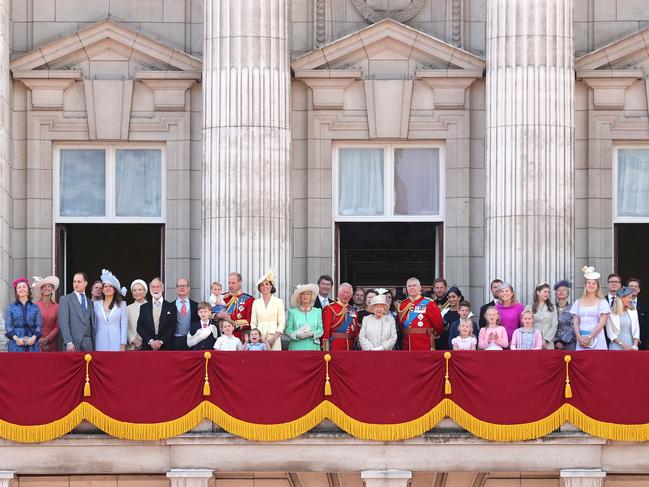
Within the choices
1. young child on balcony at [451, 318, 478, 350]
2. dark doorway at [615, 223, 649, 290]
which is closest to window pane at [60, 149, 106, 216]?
young child on balcony at [451, 318, 478, 350]

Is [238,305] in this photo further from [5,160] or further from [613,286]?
[5,160]

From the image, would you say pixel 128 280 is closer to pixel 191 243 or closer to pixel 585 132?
pixel 191 243

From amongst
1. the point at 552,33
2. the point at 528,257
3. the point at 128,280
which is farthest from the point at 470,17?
the point at 128,280

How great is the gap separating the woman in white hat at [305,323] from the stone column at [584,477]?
475cm

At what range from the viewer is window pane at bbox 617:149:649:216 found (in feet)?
133

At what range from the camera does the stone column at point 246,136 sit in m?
38.5

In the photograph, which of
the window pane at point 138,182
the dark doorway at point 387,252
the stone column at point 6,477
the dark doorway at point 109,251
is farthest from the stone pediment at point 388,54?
the stone column at point 6,477

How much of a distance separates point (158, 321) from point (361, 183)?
702cm

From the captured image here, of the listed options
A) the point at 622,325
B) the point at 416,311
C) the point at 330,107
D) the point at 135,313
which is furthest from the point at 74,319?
the point at 622,325

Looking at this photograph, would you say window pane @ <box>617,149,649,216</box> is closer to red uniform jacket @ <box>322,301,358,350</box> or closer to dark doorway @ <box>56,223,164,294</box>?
red uniform jacket @ <box>322,301,358,350</box>

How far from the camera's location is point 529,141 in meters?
38.7

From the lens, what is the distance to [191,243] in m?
40.5

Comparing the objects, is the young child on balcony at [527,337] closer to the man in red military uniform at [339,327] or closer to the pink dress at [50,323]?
the man in red military uniform at [339,327]

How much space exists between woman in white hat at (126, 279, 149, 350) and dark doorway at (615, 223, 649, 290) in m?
10.2
